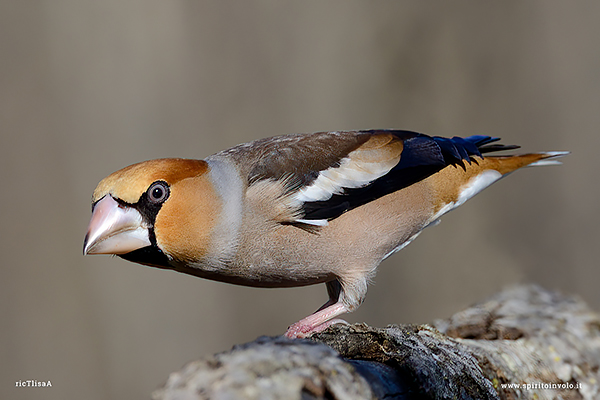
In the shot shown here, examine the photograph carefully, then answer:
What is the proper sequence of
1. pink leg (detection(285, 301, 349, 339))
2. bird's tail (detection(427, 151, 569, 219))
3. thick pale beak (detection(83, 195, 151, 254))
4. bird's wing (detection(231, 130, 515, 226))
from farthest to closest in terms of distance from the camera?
bird's tail (detection(427, 151, 569, 219)) < pink leg (detection(285, 301, 349, 339)) < bird's wing (detection(231, 130, 515, 226)) < thick pale beak (detection(83, 195, 151, 254))

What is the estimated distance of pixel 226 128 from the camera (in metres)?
4.12

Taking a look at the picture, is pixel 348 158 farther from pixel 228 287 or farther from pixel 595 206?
pixel 595 206

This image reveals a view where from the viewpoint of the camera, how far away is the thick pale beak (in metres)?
1.49

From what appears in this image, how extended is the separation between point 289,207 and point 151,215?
0.47 metres

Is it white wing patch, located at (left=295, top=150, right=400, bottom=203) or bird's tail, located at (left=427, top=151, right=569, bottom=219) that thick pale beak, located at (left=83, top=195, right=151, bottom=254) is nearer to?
white wing patch, located at (left=295, top=150, right=400, bottom=203)

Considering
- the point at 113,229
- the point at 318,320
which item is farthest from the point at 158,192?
the point at 318,320

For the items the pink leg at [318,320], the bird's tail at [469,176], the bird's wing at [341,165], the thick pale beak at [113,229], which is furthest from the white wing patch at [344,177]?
the thick pale beak at [113,229]

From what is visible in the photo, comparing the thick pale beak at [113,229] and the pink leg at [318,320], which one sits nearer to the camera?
the thick pale beak at [113,229]

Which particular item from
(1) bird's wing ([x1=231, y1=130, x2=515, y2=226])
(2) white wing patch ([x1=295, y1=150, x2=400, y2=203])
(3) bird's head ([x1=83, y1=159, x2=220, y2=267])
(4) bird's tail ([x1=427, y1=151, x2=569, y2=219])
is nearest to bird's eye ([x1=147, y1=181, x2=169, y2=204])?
(3) bird's head ([x1=83, y1=159, x2=220, y2=267])

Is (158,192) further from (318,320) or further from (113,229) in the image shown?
(318,320)

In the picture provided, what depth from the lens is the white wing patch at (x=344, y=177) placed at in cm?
172

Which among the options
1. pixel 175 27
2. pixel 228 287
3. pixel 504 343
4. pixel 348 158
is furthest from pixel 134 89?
pixel 504 343

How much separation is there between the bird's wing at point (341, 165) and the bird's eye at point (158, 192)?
314mm

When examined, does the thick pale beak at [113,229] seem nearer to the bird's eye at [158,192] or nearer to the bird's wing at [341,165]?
the bird's eye at [158,192]
